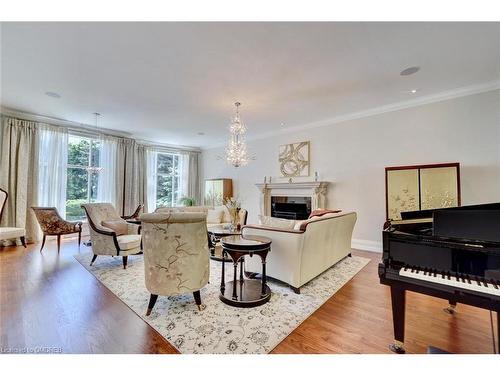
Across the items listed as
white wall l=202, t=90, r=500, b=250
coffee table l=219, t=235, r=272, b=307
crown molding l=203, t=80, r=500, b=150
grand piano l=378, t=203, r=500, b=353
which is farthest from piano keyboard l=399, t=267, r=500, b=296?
crown molding l=203, t=80, r=500, b=150

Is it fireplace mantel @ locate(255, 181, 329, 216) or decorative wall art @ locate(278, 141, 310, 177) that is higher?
decorative wall art @ locate(278, 141, 310, 177)

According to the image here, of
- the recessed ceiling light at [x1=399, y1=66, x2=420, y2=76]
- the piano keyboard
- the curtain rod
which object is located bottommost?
the piano keyboard

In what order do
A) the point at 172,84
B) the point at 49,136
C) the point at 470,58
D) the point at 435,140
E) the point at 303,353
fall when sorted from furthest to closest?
1. the point at 49,136
2. the point at 435,140
3. the point at 172,84
4. the point at 470,58
5. the point at 303,353

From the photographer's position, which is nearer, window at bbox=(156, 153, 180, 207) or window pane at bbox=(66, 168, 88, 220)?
window pane at bbox=(66, 168, 88, 220)

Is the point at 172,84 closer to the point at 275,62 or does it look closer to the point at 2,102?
the point at 275,62

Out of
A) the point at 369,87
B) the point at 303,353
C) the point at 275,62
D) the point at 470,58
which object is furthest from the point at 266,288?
the point at 470,58

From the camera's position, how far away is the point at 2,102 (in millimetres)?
4496

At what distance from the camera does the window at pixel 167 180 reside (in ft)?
25.8

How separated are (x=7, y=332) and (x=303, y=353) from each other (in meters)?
2.48

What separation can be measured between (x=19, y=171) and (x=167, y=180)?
379 centimetres

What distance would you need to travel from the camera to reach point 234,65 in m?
3.04

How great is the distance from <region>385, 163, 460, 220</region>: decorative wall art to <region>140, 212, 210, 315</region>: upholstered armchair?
12.3 feet

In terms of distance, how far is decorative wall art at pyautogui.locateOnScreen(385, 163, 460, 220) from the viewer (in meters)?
3.73

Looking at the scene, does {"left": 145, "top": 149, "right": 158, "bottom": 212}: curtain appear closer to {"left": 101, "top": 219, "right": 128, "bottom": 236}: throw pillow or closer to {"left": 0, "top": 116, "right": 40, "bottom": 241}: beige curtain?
{"left": 0, "top": 116, "right": 40, "bottom": 241}: beige curtain
